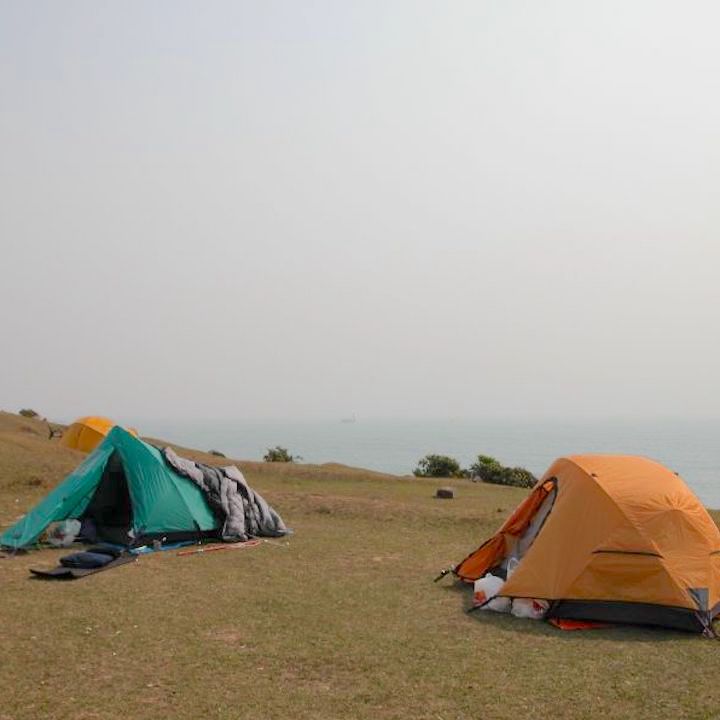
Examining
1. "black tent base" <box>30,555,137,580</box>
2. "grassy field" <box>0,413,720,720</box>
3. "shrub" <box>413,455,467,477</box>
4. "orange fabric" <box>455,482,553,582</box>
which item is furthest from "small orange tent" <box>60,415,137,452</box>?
"orange fabric" <box>455,482,553,582</box>

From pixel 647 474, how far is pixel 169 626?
7078mm

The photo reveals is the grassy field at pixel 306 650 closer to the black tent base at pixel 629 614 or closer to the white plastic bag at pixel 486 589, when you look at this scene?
the black tent base at pixel 629 614

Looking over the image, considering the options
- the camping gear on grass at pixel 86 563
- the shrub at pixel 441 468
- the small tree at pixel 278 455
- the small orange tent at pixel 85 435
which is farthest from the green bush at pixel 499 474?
the camping gear on grass at pixel 86 563

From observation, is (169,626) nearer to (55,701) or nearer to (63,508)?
(55,701)

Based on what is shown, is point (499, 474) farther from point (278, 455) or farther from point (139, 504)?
point (139, 504)

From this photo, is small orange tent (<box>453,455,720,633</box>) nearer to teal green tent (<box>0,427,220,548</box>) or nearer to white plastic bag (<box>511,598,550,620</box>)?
white plastic bag (<box>511,598,550,620</box>)

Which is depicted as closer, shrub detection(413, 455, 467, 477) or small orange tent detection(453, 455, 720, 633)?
small orange tent detection(453, 455, 720, 633)

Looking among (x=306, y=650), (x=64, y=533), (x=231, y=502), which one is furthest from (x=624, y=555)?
(x=64, y=533)

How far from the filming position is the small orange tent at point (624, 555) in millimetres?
10266

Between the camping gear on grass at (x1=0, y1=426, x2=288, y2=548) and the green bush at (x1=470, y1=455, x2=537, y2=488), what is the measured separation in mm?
23563

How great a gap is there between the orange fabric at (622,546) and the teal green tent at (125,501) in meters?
7.41

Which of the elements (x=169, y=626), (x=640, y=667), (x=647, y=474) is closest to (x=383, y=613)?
(x=169, y=626)

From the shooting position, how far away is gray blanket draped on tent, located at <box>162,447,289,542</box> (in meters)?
16.2

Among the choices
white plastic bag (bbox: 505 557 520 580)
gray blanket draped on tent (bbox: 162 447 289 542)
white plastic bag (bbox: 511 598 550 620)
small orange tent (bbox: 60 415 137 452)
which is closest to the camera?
white plastic bag (bbox: 511 598 550 620)
